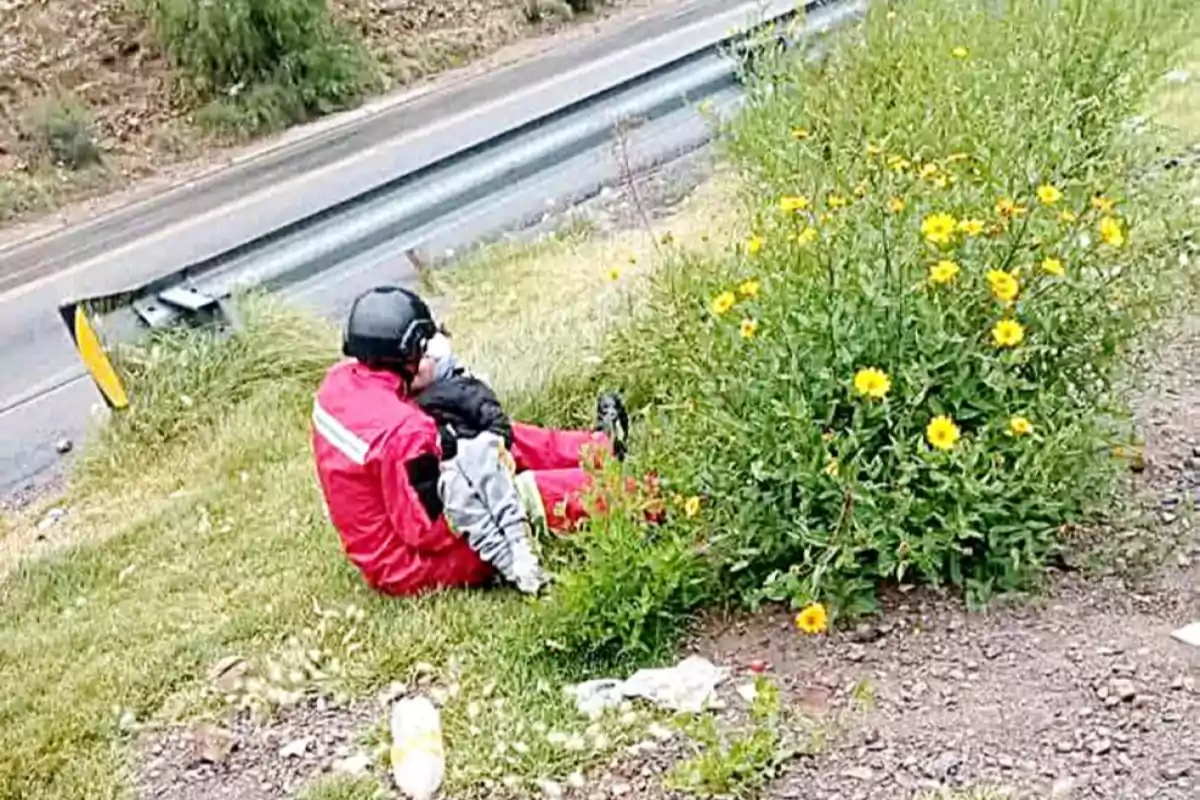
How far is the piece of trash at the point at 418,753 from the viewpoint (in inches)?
135

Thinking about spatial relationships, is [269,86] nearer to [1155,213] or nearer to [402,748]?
[1155,213]

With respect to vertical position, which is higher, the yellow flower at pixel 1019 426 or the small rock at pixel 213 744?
the yellow flower at pixel 1019 426

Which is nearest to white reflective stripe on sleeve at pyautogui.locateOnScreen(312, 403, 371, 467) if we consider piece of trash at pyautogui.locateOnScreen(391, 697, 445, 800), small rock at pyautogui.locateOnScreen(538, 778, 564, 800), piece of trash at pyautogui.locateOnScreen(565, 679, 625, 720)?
piece of trash at pyautogui.locateOnScreen(391, 697, 445, 800)

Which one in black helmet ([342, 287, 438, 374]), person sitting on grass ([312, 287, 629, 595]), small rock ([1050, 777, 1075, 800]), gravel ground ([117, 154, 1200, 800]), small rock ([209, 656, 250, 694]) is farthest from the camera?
black helmet ([342, 287, 438, 374])

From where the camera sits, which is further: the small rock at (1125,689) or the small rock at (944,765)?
the small rock at (1125,689)

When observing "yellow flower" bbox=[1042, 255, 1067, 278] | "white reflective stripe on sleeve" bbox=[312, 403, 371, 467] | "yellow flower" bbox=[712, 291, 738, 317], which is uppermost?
"yellow flower" bbox=[712, 291, 738, 317]

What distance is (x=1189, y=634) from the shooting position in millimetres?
3453

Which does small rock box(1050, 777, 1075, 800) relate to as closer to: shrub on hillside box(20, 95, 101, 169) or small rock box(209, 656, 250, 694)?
small rock box(209, 656, 250, 694)

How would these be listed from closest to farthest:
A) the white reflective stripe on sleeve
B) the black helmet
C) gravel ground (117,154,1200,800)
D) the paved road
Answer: gravel ground (117,154,1200,800)
the white reflective stripe on sleeve
the black helmet
the paved road

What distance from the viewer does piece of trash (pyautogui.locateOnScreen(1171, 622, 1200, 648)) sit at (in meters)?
3.42

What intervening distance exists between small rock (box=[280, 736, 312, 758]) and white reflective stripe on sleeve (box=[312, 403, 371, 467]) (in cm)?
97

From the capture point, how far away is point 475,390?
192 inches

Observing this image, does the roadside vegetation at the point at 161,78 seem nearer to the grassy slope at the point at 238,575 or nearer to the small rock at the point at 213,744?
the grassy slope at the point at 238,575

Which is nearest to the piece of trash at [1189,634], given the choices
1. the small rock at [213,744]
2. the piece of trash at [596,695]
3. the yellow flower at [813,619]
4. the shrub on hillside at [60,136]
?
the yellow flower at [813,619]
